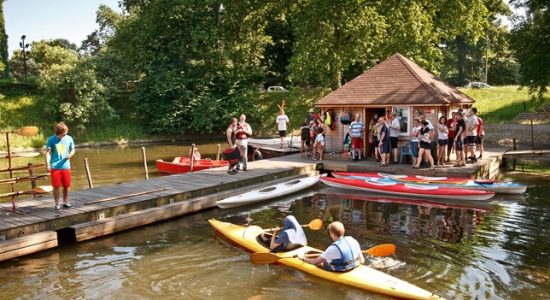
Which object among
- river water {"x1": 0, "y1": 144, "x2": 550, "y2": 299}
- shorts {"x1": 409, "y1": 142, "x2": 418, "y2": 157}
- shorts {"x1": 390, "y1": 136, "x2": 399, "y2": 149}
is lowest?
river water {"x1": 0, "y1": 144, "x2": 550, "y2": 299}

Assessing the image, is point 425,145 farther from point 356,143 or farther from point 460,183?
point 356,143

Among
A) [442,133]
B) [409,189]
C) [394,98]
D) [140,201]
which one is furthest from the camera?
[394,98]

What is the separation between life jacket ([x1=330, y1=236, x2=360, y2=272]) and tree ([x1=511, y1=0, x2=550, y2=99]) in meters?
18.8

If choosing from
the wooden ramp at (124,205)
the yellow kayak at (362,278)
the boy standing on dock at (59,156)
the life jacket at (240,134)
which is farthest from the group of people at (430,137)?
the boy standing on dock at (59,156)

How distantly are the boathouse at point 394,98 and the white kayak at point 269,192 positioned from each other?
371cm

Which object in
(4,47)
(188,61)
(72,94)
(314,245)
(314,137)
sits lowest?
(314,245)

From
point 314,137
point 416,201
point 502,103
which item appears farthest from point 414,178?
point 502,103

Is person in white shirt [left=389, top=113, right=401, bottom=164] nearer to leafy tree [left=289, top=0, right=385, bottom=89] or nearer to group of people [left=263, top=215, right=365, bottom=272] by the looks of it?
leafy tree [left=289, top=0, right=385, bottom=89]

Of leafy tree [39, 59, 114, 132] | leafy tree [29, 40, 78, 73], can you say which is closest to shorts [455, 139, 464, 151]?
leafy tree [39, 59, 114, 132]

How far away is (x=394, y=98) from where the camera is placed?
1788 centimetres

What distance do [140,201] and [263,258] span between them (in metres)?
5.07

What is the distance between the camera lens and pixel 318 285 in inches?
325

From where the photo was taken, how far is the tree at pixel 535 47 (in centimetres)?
2308

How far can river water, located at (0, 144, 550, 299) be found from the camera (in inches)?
319
